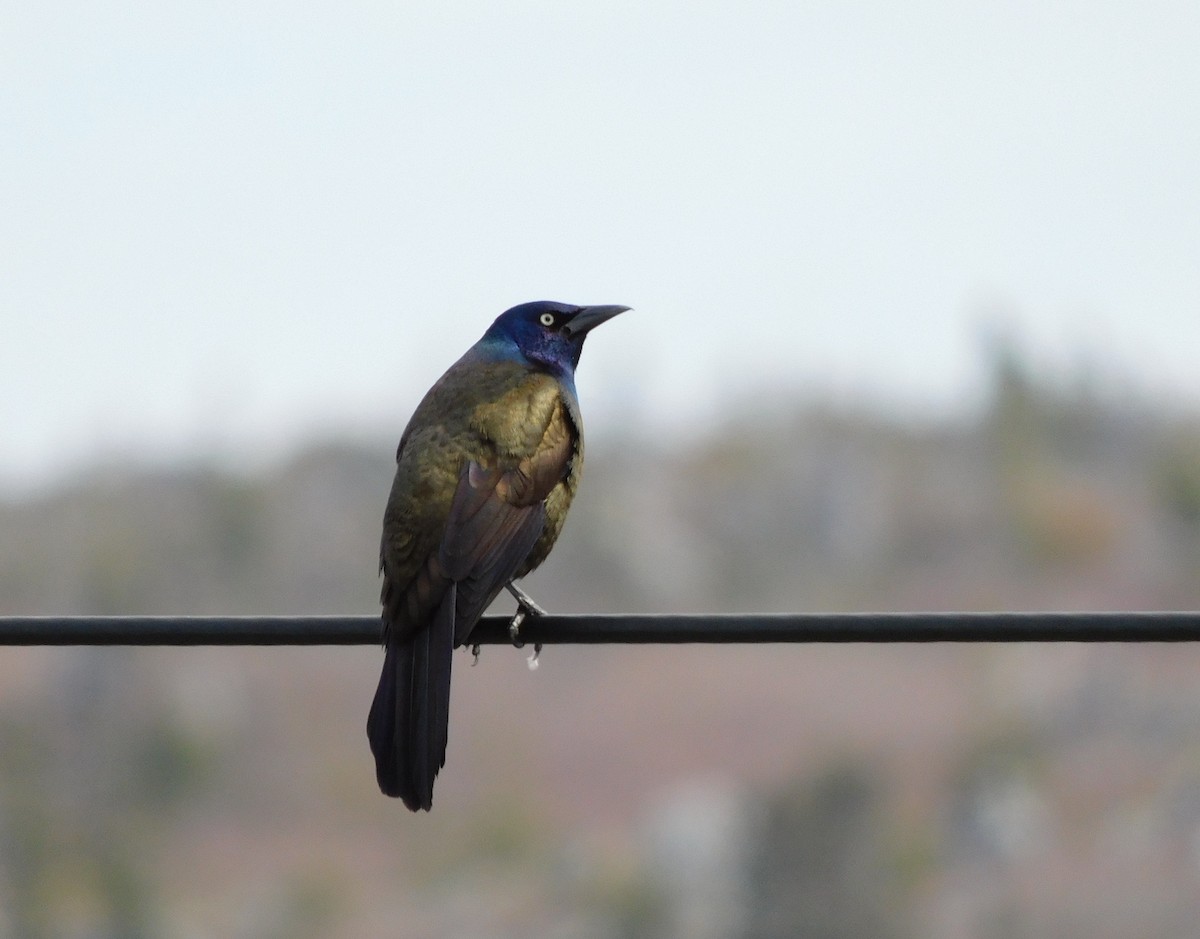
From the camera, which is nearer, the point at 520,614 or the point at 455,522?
the point at 455,522

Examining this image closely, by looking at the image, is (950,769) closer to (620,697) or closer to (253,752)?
(620,697)

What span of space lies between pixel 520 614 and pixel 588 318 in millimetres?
1853

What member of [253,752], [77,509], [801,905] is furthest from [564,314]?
[77,509]

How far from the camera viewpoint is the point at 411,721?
595 cm

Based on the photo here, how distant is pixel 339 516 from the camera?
7888cm

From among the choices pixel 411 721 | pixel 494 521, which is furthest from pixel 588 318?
pixel 411 721

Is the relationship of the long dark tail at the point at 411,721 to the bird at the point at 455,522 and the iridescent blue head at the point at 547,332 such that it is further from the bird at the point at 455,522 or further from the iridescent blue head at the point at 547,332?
the iridescent blue head at the point at 547,332

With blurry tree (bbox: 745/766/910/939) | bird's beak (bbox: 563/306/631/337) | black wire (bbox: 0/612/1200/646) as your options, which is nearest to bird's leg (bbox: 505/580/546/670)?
black wire (bbox: 0/612/1200/646)

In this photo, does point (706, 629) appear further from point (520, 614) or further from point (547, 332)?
point (547, 332)

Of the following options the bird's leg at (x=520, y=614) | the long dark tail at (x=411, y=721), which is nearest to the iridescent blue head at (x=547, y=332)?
the bird's leg at (x=520, y=614)

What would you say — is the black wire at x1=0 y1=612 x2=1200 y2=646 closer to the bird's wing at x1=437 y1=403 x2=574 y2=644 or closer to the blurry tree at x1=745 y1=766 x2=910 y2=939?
the bird's wing at x1=437 y1=403 x2=574 y2=644

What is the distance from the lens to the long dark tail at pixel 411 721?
5.89 m

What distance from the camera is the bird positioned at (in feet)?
19.5

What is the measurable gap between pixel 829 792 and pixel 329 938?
1594 cm
